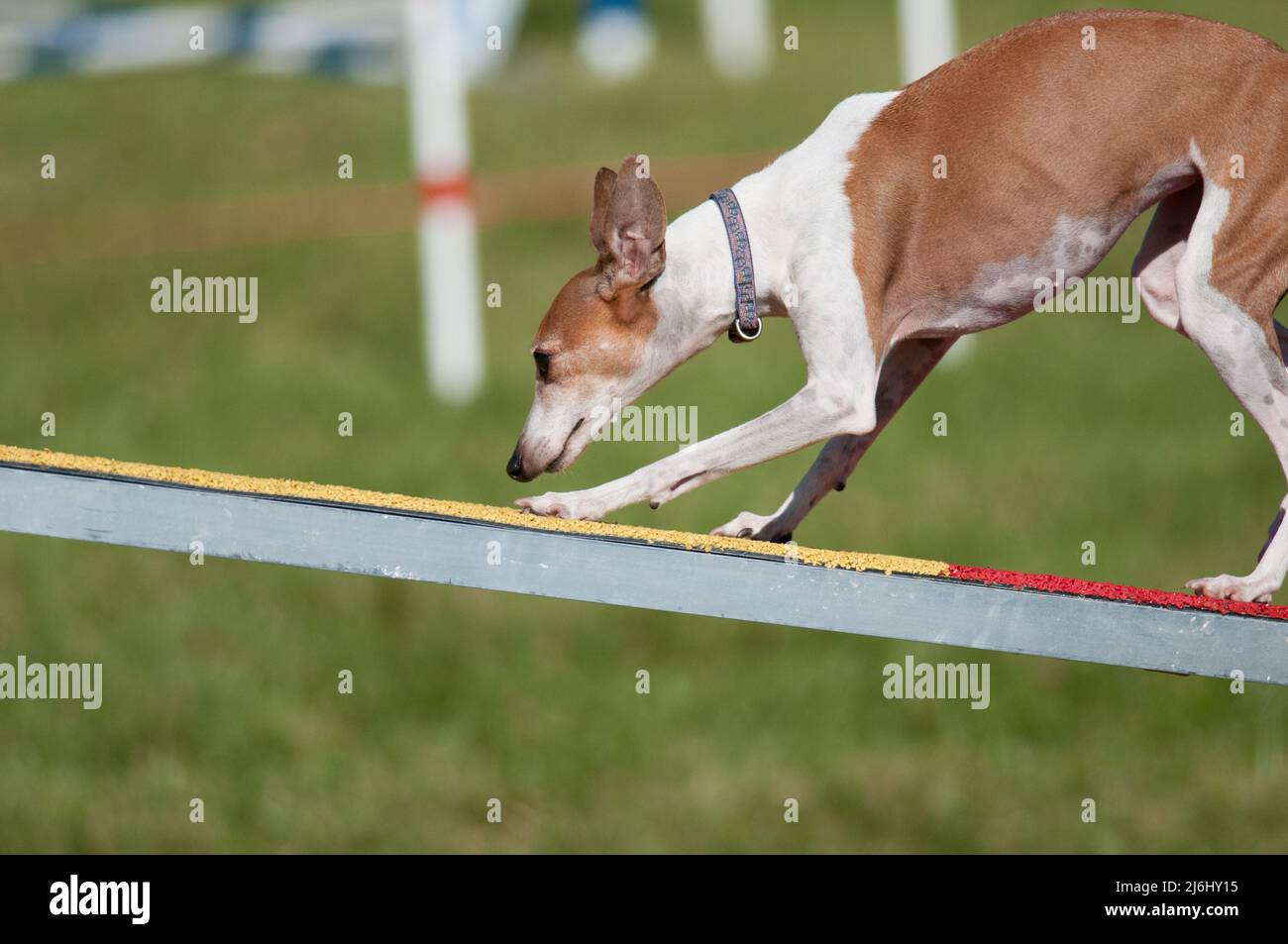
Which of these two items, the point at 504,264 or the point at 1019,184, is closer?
the point at 1019,184

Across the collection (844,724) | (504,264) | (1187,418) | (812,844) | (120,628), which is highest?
(504,264)

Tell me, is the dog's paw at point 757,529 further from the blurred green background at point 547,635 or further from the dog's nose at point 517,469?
the blurred green background at point 547,635

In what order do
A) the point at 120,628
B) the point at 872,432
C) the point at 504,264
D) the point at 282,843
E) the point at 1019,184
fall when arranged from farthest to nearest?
1. the point at 504,264
2. the point at 120,628
3. the point at 282,843
4. the point at 872,432
5. the point at 1019,184

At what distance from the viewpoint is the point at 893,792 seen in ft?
36.9

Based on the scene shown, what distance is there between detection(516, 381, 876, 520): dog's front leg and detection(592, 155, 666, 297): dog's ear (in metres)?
0.50

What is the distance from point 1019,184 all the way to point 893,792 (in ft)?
24.5

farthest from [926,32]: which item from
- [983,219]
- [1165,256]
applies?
[983,219]

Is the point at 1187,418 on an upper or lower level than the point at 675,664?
upper

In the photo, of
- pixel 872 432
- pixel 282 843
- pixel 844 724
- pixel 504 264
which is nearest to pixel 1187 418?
pixel 844 724

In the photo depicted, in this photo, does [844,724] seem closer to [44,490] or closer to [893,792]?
[893,792]

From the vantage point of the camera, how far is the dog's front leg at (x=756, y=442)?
4.38 m

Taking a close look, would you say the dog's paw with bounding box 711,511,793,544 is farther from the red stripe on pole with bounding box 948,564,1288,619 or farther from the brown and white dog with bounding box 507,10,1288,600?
the red stripe on pole with bounding box 948,564,1288,619

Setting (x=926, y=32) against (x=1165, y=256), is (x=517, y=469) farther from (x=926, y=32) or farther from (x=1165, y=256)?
(x=926, y=32)

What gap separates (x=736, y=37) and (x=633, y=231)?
20.4m
